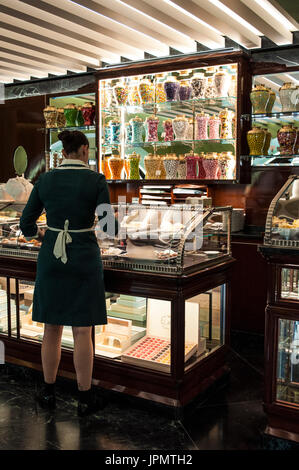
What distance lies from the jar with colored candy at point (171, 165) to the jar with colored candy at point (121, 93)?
92cm

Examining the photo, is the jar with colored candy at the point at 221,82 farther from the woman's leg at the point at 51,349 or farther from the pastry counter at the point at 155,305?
the woman's leg at the point at 51,349

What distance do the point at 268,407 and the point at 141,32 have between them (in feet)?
11.8

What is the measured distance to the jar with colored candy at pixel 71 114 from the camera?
606 centimetres

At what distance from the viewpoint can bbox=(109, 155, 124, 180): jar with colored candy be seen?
5.65 metres

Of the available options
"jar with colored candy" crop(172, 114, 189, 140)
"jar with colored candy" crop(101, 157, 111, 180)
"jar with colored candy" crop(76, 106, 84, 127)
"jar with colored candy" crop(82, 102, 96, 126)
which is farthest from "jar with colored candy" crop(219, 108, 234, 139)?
"jar with colored candy" crop(76, 106, 84, 127)

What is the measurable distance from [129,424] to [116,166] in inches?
133

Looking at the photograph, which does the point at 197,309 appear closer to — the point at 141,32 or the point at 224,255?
the point at 224,255

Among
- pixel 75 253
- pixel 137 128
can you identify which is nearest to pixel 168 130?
pixel 137 128

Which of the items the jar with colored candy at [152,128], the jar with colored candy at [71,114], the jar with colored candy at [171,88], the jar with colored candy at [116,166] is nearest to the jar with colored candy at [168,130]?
the jar with colored candy at [152,128]

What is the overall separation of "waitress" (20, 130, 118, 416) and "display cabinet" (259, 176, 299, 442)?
100 cm

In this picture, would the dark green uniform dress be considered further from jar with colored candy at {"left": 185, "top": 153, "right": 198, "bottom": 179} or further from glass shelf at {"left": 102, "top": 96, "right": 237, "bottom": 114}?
glass shelf at {"left": 102, "top": 96, "right": 237, "bottom": 114}

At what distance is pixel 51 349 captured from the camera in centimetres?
314

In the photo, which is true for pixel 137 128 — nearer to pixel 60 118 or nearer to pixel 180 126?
pixel 180 126
